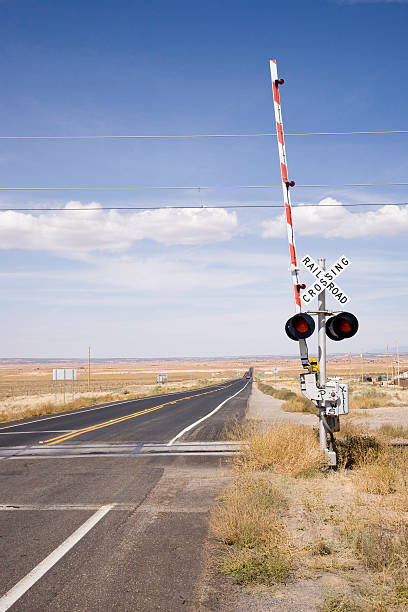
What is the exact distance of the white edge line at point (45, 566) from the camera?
4418 millimetres

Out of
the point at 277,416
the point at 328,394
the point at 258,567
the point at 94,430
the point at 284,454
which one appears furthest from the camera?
the point at 277,416

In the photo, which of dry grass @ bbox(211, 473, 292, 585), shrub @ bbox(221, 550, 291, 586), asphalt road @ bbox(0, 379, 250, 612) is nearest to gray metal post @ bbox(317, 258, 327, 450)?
dry grass @ bbox(211, 473, 292, 585)

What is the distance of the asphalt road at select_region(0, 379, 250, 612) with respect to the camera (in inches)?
176

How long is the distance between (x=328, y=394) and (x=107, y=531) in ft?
14.3

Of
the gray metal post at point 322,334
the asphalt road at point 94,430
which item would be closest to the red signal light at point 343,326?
the gray metal post at point 322,334

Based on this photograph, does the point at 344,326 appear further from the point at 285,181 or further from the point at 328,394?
the point at 285,181

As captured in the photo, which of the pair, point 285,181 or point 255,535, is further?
point 285,181

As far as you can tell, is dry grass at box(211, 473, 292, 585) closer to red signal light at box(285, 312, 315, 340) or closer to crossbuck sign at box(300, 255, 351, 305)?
red signal light at box(285, 312, 315, 340)

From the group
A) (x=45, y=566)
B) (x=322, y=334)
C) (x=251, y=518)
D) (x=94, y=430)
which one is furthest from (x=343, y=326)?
(x=94, y=430)

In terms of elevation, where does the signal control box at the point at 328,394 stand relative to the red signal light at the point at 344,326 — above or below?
below

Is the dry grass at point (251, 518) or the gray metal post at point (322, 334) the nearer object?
the dry grass at point (251, 518)

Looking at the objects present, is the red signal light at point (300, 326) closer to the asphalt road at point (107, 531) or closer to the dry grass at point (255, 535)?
the dry grass at point (255, 535)

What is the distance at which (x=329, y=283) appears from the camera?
351 inches

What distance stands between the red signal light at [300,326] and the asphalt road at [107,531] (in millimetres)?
2961
